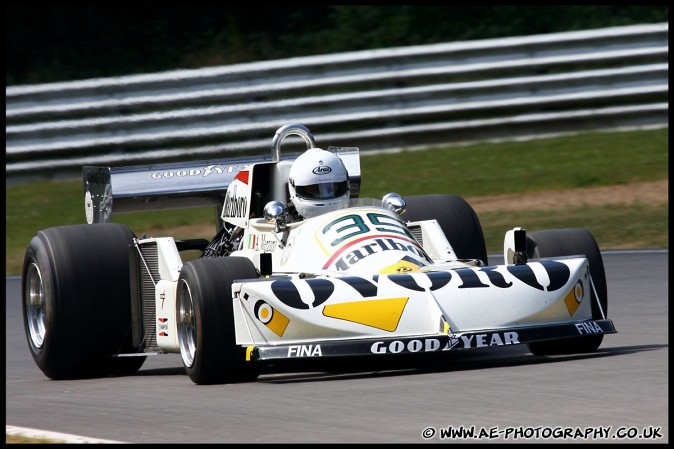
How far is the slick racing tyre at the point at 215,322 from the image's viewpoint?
8.17 meters

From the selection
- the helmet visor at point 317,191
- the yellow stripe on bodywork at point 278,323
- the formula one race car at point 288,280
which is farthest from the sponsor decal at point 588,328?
the helmet visor at point 317,191

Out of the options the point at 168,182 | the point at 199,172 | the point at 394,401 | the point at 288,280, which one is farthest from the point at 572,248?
the point at 168,182

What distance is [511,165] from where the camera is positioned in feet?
63.1

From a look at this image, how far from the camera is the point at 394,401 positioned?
22.9 ft

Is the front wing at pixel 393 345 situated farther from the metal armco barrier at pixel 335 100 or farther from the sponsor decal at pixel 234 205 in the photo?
the metal armco barrier at pixel 335 100

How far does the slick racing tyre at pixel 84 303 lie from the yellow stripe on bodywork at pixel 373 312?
215cm

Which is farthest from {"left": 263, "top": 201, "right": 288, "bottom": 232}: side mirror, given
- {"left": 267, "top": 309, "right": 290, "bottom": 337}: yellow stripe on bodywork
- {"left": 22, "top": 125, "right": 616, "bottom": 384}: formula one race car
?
{"left": 267, "top": 309, "right": 290, "bottom": 337}: yellow stripe on bodywork

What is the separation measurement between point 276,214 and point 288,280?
3.65ft

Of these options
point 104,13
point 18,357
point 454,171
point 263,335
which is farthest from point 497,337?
point 104,13

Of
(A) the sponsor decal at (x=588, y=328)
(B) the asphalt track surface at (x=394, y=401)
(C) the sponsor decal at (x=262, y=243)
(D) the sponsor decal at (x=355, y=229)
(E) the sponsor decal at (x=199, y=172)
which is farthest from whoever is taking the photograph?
(E) the sponsor decal at (x=199, y=172)

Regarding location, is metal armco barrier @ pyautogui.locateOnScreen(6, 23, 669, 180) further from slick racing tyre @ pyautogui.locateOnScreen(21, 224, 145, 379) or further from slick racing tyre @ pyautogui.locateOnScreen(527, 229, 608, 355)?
slick racing tyre @ pyautogui.locateOnScreen(527, 229, 608, 355)

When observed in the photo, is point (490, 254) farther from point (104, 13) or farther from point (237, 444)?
point (104, 13)

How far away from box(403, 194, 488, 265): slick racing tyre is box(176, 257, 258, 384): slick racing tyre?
2446mm

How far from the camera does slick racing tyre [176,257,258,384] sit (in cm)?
817
